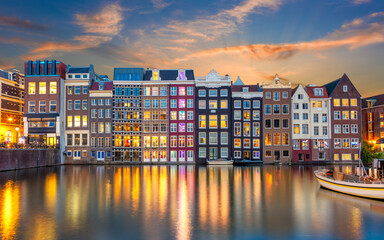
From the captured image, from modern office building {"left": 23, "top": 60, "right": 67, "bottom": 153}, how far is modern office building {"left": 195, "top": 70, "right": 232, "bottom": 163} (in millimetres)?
32807

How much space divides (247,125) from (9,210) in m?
62.6

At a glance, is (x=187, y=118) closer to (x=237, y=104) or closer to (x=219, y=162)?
(x=237, y=104)

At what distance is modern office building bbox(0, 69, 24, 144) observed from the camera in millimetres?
82000

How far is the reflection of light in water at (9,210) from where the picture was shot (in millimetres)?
22484

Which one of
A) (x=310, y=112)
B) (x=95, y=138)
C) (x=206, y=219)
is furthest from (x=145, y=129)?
(x=206, y=219)

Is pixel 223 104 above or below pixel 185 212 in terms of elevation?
above

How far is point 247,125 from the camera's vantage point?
84.1 m

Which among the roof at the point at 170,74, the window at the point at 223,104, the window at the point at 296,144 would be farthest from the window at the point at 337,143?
the roof at the point at 170,74

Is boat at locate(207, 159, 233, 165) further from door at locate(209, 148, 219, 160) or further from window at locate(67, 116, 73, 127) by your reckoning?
window at locate(67, 116, 73, 127)

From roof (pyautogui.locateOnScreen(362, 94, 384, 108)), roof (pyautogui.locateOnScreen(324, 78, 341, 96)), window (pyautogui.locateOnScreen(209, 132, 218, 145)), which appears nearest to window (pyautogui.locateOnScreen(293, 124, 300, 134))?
roof (pyautogui.locateOnScreen(324, 78, 341, 96))

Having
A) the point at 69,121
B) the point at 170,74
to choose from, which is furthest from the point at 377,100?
the point at 69,121

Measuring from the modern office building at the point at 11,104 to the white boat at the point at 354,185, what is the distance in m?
65.3

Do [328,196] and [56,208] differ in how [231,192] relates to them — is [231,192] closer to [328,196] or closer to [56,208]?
[328,196]

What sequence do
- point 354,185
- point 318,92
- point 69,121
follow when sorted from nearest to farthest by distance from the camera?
1. point 354,185
2. point 69,121
3. point 318,92
